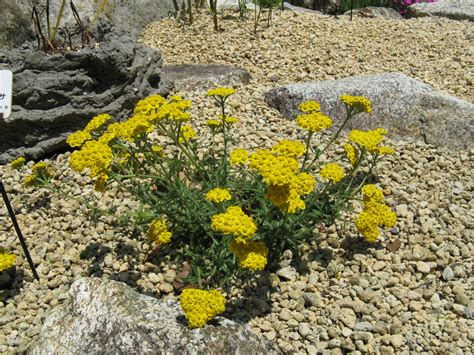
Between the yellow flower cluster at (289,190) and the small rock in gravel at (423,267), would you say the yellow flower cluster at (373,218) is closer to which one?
the small rock in gravel at (423,267)

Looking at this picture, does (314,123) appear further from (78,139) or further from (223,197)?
(78,139)

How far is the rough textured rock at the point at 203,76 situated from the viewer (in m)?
5.40

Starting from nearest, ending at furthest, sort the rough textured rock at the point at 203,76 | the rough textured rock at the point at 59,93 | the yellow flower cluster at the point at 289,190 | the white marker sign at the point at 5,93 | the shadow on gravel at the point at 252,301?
1. the yellow flower cluster at the point at 289,190
2. the shadow on gravel at the point at 252,301
3. the white marker sign at the point at 5,93
4. the rough textured rock at the point at 59,93
5. the rough textured rock at the point at 203,76

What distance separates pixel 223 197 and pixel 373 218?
1024mm

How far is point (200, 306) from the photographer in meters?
2.49

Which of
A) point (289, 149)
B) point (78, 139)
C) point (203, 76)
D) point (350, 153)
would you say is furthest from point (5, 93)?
point (203, 76)

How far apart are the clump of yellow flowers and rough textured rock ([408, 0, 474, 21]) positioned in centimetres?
577

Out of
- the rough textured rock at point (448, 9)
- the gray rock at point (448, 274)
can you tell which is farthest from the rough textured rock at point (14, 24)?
the rough textured rock at point (448, 9)

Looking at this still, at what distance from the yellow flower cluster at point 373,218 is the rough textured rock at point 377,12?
18.7 ft

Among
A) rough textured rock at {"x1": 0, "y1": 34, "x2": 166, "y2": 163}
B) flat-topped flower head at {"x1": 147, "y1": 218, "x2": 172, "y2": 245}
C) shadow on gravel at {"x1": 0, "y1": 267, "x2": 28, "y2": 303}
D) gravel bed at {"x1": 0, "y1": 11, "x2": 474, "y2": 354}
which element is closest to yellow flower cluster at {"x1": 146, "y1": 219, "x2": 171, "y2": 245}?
flat-topped flower head at {"x1": 147, "y1": 218, "x2": 172, "y2": 245}

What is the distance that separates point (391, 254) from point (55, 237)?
227 centimetres

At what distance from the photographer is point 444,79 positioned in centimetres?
596

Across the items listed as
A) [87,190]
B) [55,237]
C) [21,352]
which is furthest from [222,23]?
[21,352]

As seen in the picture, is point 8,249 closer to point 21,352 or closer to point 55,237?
→ point 55,237
